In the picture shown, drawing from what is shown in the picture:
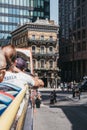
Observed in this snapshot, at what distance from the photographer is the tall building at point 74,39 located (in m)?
115

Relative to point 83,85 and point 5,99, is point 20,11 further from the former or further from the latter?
point 5,99

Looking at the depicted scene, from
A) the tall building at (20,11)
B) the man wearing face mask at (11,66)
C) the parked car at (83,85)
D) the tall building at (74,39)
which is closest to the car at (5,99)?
the man wearing face mask at (11,66)

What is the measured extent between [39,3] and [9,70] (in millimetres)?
127402

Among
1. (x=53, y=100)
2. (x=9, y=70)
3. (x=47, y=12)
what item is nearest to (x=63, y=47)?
(x=47, y=12)

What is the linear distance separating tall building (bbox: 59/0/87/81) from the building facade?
5890 millimetres

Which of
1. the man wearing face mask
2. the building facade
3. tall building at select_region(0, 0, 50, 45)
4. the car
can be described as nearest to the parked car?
the building facade

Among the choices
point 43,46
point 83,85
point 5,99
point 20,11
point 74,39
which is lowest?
point 83,85

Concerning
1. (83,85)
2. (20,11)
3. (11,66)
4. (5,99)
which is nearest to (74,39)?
(20,11)

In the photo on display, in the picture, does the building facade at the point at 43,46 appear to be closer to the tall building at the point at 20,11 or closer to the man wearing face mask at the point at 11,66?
the tall building at the point at 20,11

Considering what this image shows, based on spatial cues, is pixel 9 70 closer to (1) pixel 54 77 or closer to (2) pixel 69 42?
(1) pixel 54 77

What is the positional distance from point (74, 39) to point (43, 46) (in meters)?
10.5

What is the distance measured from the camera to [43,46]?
111562mm

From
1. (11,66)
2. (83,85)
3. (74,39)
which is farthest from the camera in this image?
(74,39)

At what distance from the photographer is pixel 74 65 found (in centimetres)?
12038
